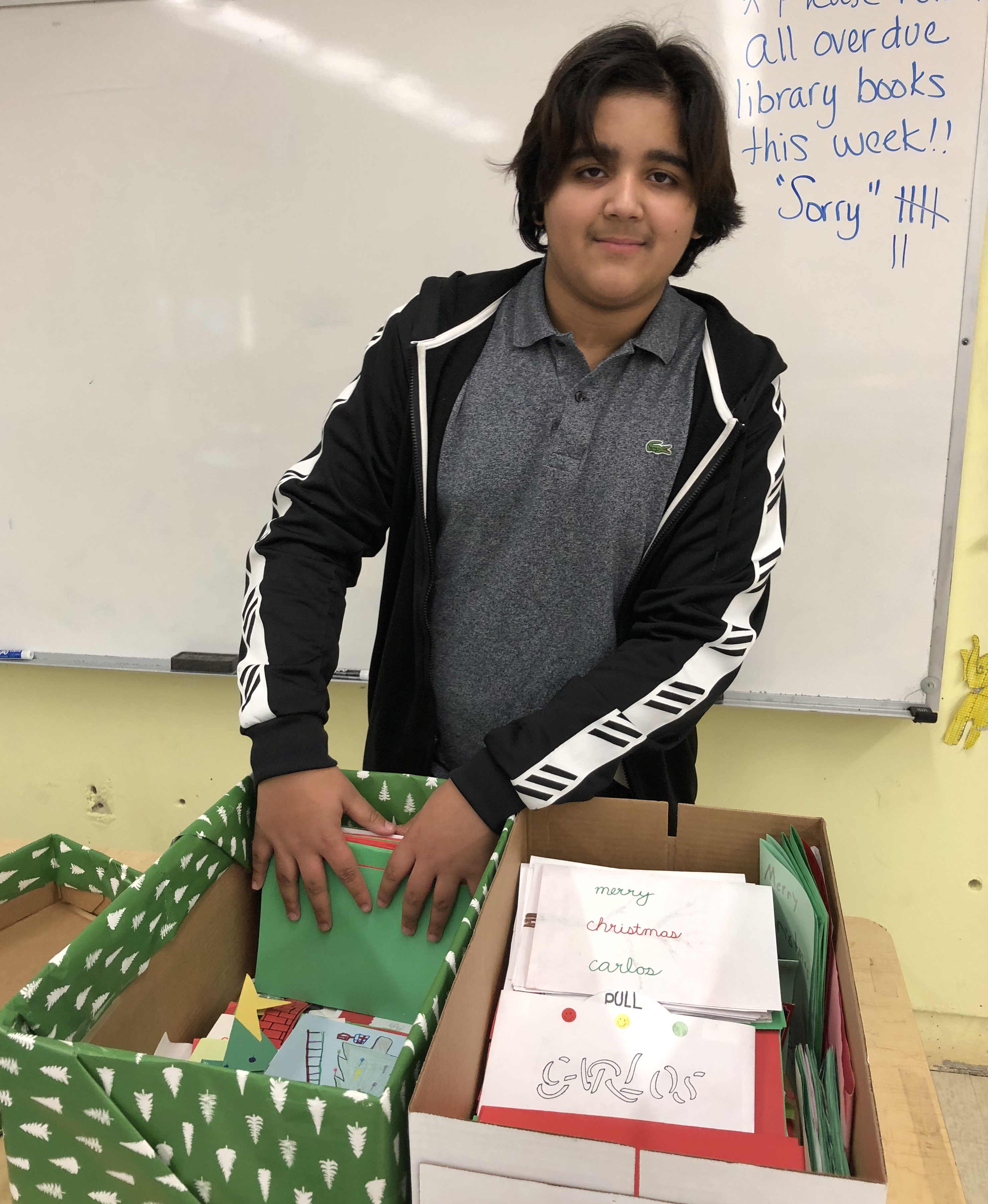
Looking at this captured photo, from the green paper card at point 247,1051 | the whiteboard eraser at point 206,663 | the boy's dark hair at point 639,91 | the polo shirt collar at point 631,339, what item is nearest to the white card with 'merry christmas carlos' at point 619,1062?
the green paper card at point 247,1051

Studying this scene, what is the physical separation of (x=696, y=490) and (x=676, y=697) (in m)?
0.22

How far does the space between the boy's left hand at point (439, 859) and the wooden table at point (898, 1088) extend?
13.3 inches

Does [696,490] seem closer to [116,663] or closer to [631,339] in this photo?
[631,339]

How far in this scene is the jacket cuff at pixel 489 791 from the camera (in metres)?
0.75

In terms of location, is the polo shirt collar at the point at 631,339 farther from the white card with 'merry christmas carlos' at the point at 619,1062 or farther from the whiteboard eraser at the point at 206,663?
the whiteboard eraser at the point at 206,663

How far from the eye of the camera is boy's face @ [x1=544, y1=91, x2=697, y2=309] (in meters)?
0.81

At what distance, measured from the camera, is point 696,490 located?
870 millimetres

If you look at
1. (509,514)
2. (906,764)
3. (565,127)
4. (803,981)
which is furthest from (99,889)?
(906,764)

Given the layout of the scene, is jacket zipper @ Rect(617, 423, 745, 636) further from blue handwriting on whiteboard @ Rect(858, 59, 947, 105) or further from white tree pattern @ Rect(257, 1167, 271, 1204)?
blue handwriting on whiteboard @ Rect(858, 59, 947, 105)

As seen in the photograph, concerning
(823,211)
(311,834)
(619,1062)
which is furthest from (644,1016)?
(823,211)

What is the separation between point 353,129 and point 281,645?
40.1 inches

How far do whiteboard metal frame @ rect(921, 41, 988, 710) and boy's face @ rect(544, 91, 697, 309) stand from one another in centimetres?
71

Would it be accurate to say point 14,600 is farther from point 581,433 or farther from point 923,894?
point 923,894

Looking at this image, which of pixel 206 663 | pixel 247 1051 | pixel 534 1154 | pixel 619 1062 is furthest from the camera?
pixel 206 663
